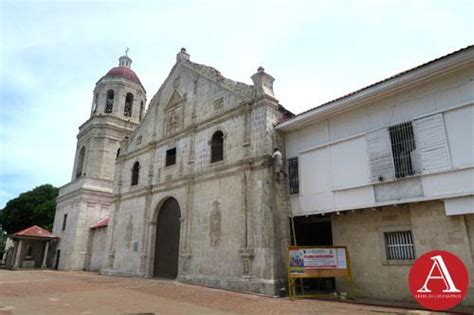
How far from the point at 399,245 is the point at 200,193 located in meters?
8.16

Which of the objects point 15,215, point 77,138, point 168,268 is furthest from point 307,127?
point 15,215

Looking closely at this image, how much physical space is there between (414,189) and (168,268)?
11204 mm

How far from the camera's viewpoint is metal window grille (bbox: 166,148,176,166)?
17.0 meters

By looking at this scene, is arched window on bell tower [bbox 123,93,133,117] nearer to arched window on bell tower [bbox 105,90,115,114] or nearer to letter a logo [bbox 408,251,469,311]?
arched window on bell tower [bbox 105,90,115,114]

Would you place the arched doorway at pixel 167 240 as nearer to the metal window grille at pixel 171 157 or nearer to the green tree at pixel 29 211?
the metal window grille at pixel 171 157

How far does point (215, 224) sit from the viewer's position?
527 inches

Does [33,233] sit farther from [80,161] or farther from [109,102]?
[109,102]

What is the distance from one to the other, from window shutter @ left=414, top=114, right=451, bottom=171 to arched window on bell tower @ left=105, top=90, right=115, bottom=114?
2560cm

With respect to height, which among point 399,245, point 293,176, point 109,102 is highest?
point 109,102

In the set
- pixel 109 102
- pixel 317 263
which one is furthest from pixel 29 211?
pixel 317 263

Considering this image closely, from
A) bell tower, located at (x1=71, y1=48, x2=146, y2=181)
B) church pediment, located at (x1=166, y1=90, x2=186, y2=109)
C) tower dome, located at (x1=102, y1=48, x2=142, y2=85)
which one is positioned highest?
tower dome, located at (x1=102, y1=48, x2=142, y2=85)

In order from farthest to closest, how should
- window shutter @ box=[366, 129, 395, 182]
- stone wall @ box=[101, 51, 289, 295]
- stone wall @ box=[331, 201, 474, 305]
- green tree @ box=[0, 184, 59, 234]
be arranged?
1. green tree @ box=[0, 184, 59, 234]
2. stone wall @ box=[101, 51, 289, 295]
3. window shutter @ box=[366, 129, 395, 182]
4. stone wall @ box=[331, 201, 474, 305]

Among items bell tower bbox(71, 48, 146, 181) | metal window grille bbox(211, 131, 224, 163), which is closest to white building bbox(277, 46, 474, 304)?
metal window grille bbox(211, 131, 224, 163)

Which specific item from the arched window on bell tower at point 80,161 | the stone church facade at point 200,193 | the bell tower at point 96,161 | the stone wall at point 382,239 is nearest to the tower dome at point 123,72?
the bell tower at point 96,161
